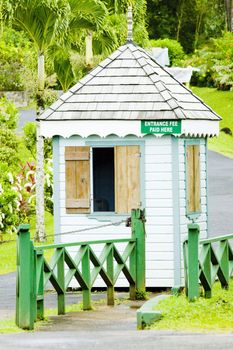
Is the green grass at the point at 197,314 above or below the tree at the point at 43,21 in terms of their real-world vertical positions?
below

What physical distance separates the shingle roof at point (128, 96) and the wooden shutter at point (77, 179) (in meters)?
0.59

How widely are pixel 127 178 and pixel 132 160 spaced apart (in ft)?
1.01

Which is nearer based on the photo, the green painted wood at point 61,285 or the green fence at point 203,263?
the green fence at point 203,263

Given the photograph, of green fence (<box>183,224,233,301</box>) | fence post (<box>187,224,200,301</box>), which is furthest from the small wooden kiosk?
fence post (<box>187,224,200,301</box>)

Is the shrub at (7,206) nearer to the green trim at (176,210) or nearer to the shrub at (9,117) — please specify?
the shrub at (9,117)

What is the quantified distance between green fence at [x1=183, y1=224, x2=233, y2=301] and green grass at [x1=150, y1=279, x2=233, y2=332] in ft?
0.87

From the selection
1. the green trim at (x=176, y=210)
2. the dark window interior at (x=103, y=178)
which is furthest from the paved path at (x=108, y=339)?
the dark window interior at (x=103, y=178)

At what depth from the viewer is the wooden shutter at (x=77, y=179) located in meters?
20.5

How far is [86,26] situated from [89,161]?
9176mm

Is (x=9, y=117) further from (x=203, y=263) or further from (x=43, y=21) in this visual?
(x=203, y=263)

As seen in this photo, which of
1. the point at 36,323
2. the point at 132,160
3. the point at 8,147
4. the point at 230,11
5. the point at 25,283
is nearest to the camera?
the point at 25,283

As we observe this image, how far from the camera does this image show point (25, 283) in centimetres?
1522

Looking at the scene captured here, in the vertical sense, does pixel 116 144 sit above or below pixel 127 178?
above

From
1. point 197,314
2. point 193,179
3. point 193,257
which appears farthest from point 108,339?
point 193,179
